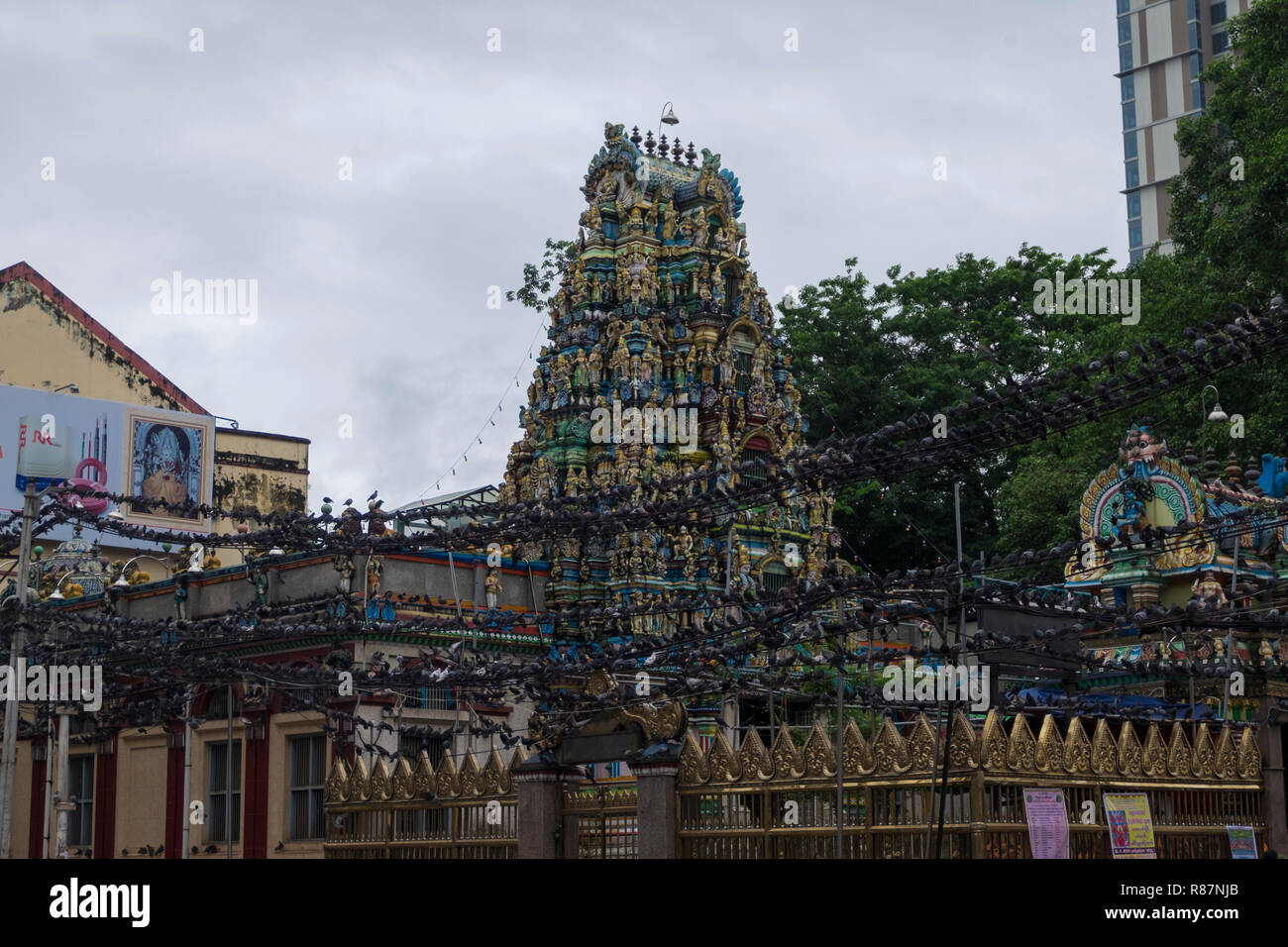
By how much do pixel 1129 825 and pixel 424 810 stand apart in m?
9.35

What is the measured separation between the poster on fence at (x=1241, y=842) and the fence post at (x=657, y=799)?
6.30 meters

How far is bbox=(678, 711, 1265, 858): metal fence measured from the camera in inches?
667

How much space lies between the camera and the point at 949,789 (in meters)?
17.1

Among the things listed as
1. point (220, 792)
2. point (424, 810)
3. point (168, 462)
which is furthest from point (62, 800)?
point (168, 462)

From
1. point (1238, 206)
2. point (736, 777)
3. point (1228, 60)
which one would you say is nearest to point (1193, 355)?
point (736, 777)

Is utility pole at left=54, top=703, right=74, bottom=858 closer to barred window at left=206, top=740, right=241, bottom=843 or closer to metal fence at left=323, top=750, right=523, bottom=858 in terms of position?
metal fence at left=323, top=750, right=523, bottom=858

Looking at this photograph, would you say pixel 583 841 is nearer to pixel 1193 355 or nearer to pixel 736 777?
pixel 736 777

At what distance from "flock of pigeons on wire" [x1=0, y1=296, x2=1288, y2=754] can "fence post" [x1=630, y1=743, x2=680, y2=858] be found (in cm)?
85

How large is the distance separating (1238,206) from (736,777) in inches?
966

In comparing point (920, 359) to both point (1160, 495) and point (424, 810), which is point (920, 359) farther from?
point (424, 810)

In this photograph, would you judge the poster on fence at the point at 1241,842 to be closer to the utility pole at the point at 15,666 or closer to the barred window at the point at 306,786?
the utility pole at the point at 15,666

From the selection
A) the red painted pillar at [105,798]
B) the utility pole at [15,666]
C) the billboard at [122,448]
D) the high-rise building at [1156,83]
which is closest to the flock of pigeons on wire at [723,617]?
the utility pole at [15,666]

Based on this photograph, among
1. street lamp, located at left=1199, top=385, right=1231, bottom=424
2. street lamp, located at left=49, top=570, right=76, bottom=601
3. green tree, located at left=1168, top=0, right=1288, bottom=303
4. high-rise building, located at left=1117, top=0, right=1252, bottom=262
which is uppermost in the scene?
high-rise building, located at left=1117, top=0, right=1252, bottom=262

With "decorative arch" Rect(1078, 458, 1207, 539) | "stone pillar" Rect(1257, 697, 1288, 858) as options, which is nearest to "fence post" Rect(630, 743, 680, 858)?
"stone pillar" Rect(1257, 697, 1288, 858)
